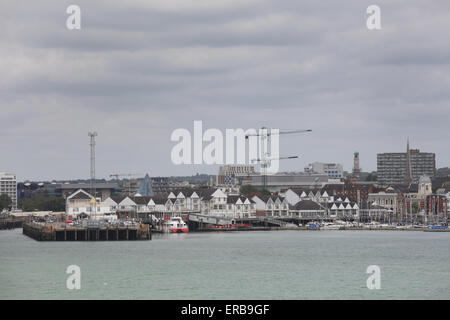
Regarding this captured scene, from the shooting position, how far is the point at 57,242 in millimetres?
87375

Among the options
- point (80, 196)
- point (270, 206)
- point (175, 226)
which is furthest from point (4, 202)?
point (175, 226)

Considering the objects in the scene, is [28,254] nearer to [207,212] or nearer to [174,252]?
[174,252]

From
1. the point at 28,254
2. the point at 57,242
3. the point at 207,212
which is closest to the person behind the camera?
the point at 28,254

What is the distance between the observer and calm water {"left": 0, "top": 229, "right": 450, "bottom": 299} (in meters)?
48.1

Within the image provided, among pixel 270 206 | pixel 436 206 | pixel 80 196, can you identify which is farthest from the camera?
pixel 436 206

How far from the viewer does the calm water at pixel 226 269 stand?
48094mm

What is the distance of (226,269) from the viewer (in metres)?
58.5

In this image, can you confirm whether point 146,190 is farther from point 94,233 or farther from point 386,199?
point 94,233

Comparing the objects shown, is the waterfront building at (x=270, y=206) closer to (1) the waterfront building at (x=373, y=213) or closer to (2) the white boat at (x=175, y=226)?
(1) the waterfront building at (x=373, y=213)

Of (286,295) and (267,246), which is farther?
(267,246)

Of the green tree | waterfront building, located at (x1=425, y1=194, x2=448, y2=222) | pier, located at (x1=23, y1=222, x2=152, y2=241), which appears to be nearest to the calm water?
pier, located at (x1=23, y1=222, x2=152, y2=241)
